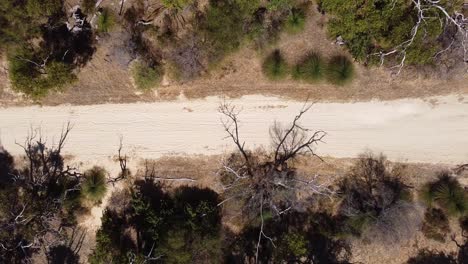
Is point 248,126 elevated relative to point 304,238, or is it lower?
elevated

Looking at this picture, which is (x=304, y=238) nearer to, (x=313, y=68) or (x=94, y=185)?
(x=313, y=68)

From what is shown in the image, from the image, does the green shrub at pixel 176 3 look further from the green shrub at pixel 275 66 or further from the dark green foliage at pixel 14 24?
the dark green foliage at pixel 14 24

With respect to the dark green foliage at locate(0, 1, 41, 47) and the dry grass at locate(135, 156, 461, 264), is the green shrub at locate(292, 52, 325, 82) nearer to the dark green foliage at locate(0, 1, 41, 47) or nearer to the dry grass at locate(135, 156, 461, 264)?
the dry grass at locate(135, 156, 461, 264)

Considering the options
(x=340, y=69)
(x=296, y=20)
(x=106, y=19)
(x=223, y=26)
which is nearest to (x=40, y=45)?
(x=106, y=19)

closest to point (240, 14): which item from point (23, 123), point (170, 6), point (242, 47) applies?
point (242, 47)

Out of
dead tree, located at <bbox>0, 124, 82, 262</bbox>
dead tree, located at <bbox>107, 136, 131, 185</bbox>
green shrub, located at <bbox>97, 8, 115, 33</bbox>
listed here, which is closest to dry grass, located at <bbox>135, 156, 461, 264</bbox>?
dead tree, located at <bbox>107, 136, 131, 185</bbox>

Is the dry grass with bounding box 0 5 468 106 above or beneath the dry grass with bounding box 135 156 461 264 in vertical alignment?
above
